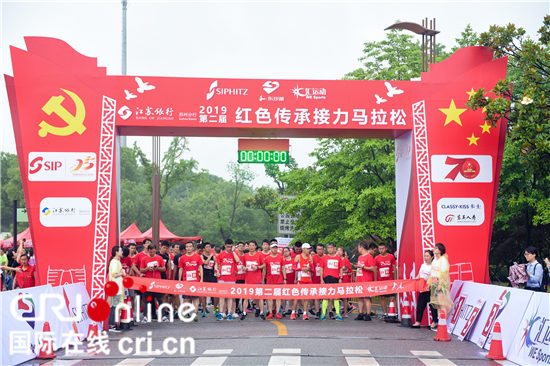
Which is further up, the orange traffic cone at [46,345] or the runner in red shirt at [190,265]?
the runner in red shirt at [190,265]

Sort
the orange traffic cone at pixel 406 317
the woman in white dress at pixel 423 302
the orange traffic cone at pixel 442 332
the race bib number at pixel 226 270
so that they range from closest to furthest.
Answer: the orange traffic cone at pixel 442 332 < the woman in white dress at pixel 423 302 < the orange traffic cone at pixel 406 317 < the race bib number at pixel 226 270

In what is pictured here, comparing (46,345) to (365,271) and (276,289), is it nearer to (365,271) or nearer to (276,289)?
(276,289)

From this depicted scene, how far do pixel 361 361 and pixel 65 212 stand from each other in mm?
7655

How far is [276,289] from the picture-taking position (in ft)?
40.3

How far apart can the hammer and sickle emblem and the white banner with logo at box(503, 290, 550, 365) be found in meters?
9.75

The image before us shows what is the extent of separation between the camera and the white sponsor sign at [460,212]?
42.5 feet

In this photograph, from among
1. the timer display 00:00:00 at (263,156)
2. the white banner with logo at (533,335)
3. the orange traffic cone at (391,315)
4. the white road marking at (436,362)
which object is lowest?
the orange traffic cone at (391,315)

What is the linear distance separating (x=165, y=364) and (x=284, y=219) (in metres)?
28.7

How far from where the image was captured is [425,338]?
1066 cm

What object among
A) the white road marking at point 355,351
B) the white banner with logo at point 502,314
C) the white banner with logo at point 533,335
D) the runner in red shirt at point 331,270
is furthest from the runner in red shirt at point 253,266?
the white banner with logo at point 533,335

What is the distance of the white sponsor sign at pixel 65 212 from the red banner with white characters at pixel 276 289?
6.18ft

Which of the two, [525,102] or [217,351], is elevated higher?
[525,102]

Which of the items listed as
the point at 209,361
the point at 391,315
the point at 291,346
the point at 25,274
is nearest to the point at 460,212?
the point at 391,315

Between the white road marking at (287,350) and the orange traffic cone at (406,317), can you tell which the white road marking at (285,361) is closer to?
the white road marking at (287,350)
